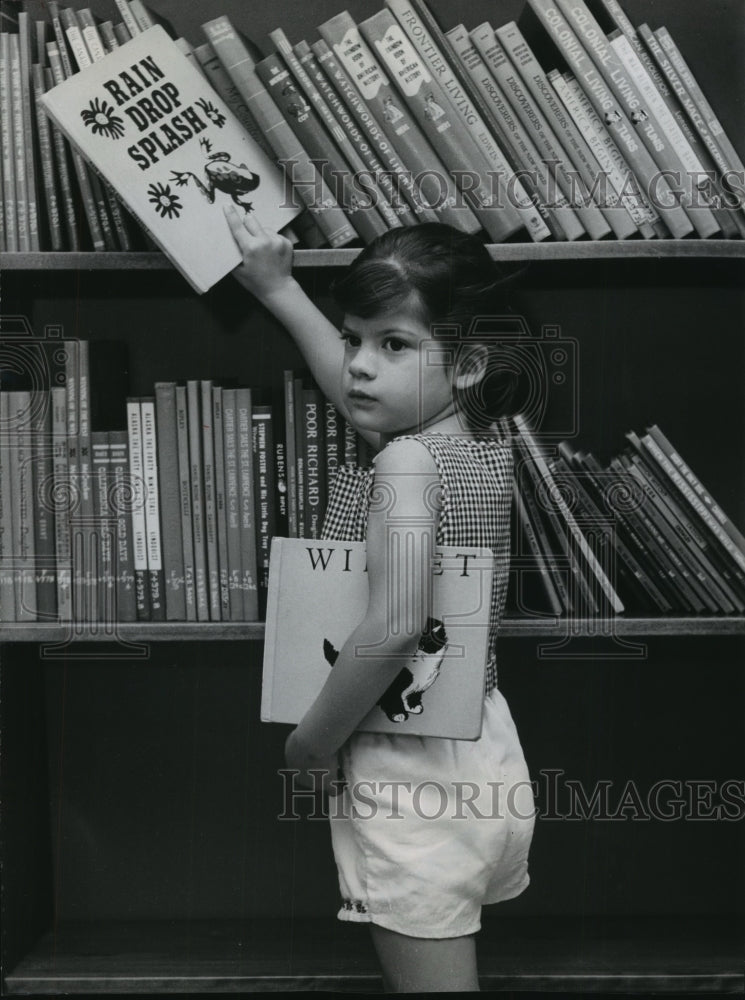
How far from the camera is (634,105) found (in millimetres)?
1188

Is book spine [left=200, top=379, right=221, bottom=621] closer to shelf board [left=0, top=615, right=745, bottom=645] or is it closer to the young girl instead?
shelf board [left=0, top=615, right=745, bottom=645]

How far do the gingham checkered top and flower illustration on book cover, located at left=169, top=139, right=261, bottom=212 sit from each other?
385 mm

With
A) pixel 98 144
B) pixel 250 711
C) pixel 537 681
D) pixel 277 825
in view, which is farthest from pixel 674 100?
pixel 277 825

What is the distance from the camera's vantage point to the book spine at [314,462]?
4.04 ft

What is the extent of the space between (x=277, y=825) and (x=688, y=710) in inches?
27.3

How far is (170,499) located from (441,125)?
1.93ft

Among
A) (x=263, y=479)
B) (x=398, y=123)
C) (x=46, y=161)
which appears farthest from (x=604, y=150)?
(x=46, y=161)

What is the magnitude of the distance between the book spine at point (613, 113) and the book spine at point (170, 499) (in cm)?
65

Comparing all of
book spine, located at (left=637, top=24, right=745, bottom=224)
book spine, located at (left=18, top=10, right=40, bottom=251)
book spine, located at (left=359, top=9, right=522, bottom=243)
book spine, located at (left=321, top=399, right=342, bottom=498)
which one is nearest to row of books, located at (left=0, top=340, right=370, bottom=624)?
book spine, located at (left=321, top=399, right=342, bottom=498)

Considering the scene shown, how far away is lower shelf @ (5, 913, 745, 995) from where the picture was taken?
53.6 inches

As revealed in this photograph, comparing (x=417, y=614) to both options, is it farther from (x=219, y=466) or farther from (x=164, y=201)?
(x=164, y=201)

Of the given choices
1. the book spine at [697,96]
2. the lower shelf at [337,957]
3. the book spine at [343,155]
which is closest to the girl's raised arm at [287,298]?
the book spine at [343,155]

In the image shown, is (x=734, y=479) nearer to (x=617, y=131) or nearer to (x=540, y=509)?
(x=540, y=509)

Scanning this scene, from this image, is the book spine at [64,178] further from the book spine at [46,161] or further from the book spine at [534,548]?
the book spine at [534,548]
